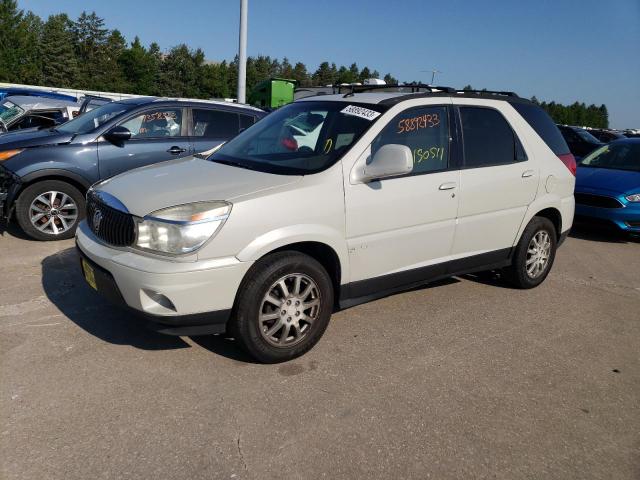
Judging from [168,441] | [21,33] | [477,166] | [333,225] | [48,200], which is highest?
[21,33]

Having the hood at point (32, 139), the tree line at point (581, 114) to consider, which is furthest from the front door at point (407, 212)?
the tree line at point (581, 114)

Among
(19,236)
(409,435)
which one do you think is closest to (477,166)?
(409,435)

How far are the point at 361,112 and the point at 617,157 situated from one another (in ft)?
23.1

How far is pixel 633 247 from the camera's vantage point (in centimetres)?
770

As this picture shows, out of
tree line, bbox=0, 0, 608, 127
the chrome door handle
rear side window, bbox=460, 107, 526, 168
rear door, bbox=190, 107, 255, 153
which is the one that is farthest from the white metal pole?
tree line, bbox=0, 0, 608, 127

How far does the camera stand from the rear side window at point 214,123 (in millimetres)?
6750

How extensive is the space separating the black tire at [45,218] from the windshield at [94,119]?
30.1 inches

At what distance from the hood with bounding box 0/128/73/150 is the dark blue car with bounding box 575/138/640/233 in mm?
7265

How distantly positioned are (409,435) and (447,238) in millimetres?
1820

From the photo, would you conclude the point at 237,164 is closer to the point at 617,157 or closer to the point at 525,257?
the point at 525,257

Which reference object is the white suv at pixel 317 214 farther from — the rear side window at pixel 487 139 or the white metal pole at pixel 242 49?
the white metal pole at pixel 242 49

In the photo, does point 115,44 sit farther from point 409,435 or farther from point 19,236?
point 409,435

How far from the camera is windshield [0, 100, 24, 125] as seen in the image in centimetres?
1090

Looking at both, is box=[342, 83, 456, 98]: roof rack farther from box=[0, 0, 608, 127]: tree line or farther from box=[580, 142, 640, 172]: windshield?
box=[0, 0, 608, 127]: tree line
